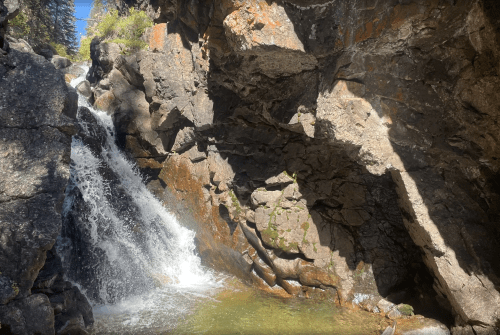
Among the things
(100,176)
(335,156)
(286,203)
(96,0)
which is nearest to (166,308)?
(286,203)

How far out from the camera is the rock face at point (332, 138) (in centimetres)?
537

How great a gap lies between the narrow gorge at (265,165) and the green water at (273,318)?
17.1 inches

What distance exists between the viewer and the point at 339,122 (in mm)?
6020

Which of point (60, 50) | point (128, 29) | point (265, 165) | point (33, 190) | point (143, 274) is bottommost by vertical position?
point (143, 274)

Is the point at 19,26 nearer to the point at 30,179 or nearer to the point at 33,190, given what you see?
the point at 30,179

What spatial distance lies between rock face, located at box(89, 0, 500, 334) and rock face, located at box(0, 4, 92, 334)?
3.60m

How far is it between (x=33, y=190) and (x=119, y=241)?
137 inches

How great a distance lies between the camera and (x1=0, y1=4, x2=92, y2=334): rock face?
494 cm

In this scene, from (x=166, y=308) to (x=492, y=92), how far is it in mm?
7164

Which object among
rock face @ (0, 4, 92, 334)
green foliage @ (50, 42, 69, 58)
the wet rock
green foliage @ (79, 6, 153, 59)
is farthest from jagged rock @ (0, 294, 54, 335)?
green foliage @ (50, 42, 69, 58)

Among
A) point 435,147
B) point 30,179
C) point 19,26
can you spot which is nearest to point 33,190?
point 30,179

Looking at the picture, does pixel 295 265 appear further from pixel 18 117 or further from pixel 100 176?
pixel 18 117

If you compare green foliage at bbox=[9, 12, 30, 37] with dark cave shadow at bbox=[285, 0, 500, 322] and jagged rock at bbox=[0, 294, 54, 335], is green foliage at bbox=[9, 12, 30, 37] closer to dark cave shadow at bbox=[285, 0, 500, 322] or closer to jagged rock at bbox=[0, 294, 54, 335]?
jagged rock at bbox=[0, 294, 54, 335]

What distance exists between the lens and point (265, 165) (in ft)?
29.7
